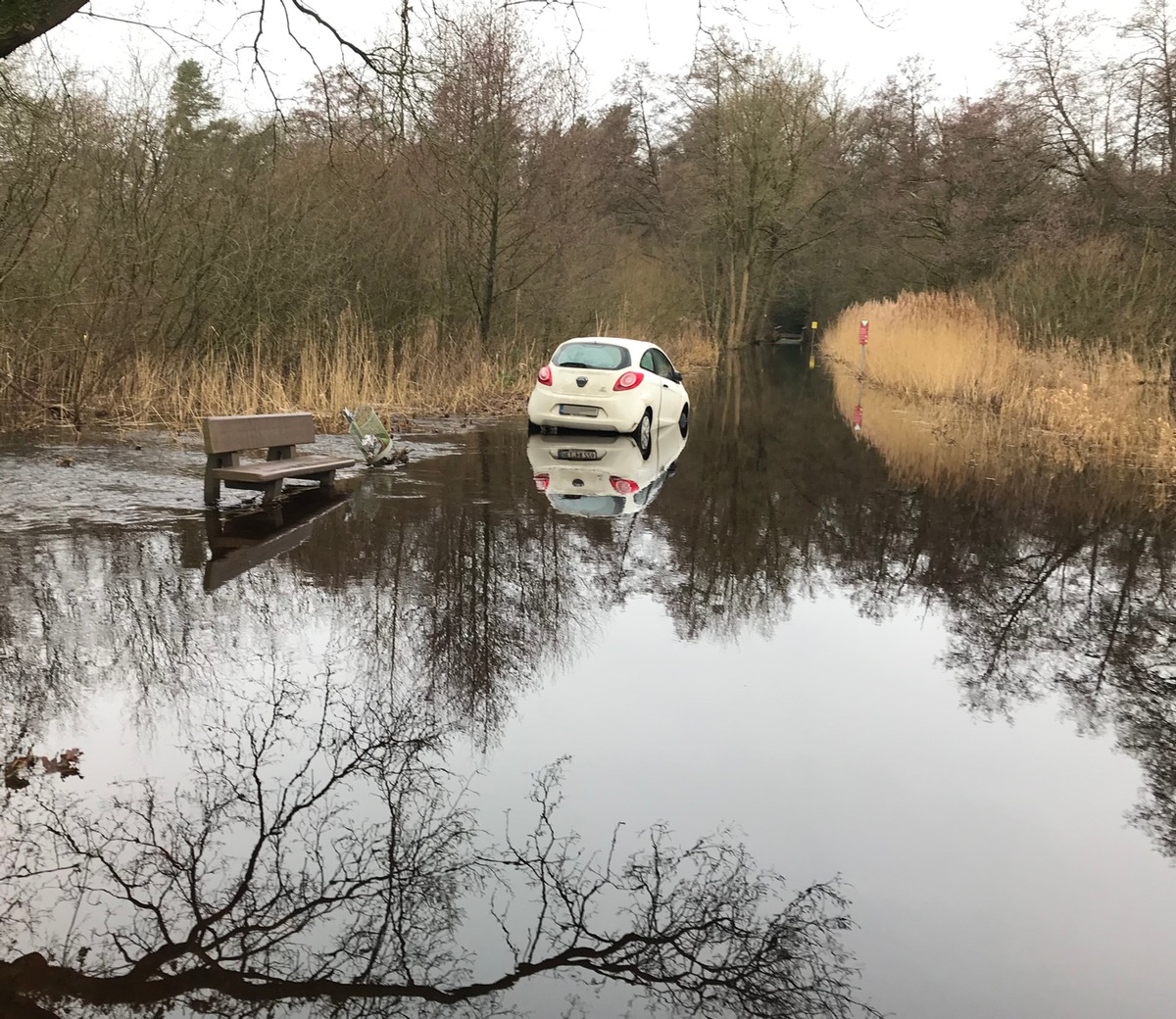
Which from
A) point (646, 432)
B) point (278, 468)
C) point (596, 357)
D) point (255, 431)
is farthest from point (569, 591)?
point (646, 432)

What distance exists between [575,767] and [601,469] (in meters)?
10.2

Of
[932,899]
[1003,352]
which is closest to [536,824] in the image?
[932,899]

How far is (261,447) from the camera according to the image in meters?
11.4

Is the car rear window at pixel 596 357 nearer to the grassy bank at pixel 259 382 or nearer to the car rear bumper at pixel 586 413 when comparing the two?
the car rear bumper at pixel 586 413

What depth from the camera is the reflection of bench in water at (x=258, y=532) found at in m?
8.52

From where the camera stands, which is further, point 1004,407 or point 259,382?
point 1004,407

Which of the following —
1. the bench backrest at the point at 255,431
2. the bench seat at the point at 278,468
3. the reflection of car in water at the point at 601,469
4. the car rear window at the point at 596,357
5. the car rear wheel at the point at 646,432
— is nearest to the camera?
the bench backrest at the point at 255,431

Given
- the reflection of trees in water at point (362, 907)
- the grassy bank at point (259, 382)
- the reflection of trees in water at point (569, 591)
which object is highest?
the grassy bank at point (259, 382)

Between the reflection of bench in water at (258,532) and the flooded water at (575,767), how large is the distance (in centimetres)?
8

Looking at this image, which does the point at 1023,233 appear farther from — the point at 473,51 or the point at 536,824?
the point at 536,824

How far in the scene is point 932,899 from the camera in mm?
3928

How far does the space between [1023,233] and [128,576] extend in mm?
26996

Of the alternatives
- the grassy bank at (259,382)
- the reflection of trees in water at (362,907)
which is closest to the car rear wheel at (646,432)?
the grassy bank at (259,382)

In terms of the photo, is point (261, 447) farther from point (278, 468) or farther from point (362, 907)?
point (362, 907)
